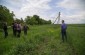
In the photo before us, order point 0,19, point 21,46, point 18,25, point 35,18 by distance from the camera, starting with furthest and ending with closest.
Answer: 1. point 35,18
2. point 0,19
3. point 18,25
4. point 21,46

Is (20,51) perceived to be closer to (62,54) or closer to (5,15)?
(62,54)

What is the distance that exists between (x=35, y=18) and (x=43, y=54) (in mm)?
109590

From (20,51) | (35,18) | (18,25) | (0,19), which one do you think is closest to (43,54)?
(20,51)

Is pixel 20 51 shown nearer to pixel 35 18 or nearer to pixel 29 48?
pixel 29 48

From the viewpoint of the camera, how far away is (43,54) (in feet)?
34.0

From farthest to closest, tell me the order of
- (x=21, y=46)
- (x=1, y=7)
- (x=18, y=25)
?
(x=1, y=7) < (x=18, y=25) < (x=21, y=46)

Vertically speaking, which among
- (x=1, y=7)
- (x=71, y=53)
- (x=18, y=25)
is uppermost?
(x=1, y=7)

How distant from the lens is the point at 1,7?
51.8 m

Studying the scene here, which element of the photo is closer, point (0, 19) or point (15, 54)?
point (15, 54)

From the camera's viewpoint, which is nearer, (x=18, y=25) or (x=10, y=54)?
(x=10, y=54)

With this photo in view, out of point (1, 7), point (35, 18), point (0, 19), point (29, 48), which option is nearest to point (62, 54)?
point (29, 48)

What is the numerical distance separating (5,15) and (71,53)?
4086 cm

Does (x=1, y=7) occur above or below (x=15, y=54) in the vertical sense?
above

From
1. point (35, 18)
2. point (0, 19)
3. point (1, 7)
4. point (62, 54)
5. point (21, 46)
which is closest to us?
point (62, 54)
